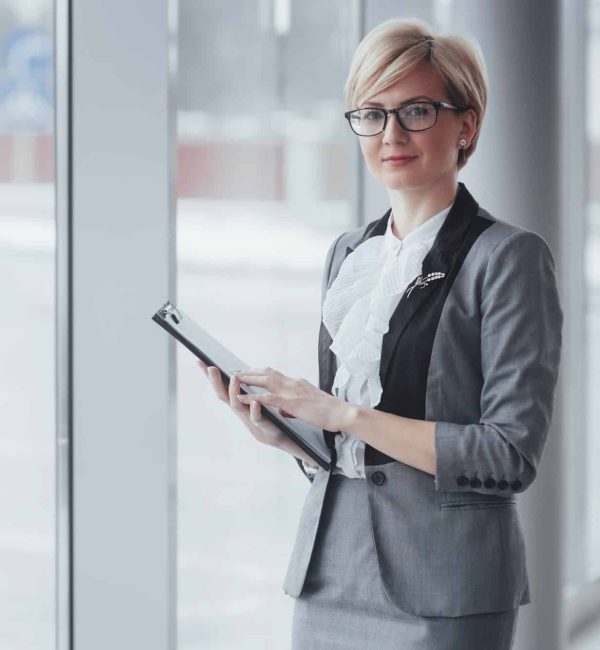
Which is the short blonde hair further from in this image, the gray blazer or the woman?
the gray blazer

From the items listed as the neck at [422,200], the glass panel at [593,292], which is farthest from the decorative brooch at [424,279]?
the glass panel at [593,292]

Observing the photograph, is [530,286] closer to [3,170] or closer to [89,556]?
[3,170]

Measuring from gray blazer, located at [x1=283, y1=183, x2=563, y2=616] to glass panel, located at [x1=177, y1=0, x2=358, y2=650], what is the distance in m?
0.97

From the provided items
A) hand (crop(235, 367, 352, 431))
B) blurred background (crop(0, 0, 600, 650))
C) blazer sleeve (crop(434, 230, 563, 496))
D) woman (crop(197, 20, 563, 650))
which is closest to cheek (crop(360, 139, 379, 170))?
woman (crop(197, 20, 563, 650))

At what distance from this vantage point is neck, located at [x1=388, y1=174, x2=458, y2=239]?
1810 millimetres

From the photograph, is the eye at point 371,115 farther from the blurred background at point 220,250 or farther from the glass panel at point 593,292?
the glass panel at point 593,292

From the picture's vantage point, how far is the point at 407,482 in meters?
1.74

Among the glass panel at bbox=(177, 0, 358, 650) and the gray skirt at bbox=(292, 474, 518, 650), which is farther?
the glass panel at bbox=(177, 0, 358, 650)

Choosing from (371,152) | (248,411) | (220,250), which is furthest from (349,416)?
(220,250)

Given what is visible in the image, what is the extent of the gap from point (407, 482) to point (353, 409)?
0.52 feet

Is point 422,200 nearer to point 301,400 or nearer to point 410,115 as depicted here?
point 410,115

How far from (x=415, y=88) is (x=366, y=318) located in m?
0.39

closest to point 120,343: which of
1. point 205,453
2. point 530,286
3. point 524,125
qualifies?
point 205,453

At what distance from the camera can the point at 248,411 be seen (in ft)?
5.83
